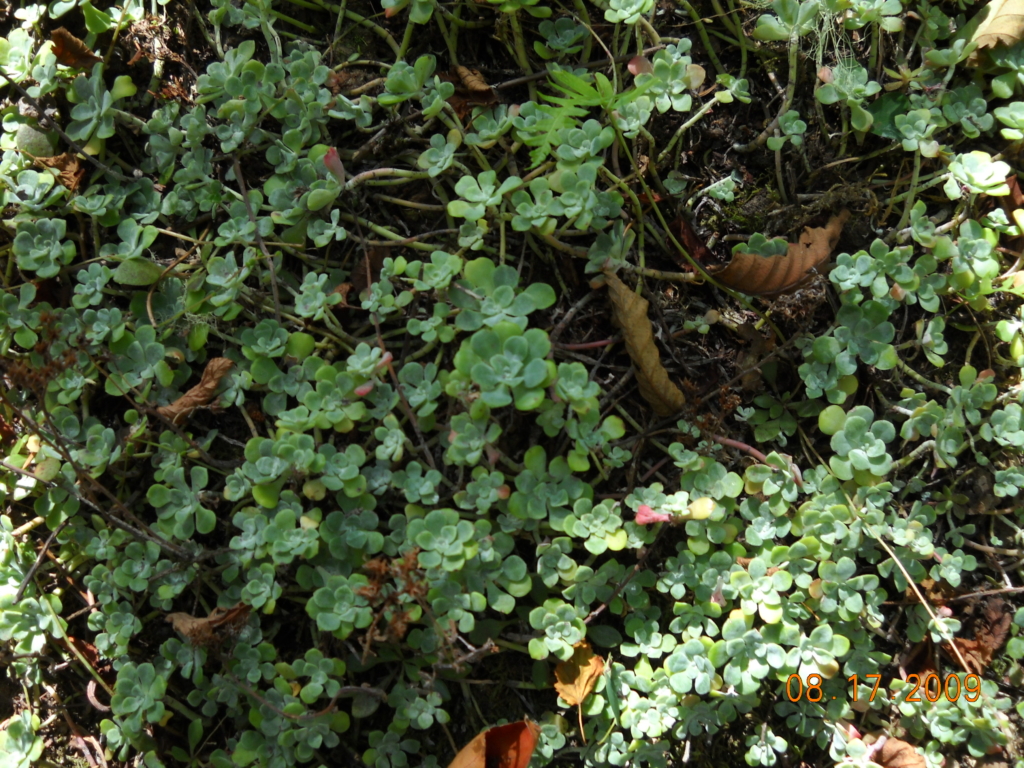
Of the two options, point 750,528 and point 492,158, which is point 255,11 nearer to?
point 492,158

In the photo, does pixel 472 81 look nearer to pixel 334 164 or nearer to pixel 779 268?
pixel 334 164

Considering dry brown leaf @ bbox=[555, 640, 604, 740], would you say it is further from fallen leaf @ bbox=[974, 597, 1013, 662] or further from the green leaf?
the green leaf

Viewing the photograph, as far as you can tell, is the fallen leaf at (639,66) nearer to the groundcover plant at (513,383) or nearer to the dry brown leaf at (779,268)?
the groundcover plant at (513,383)

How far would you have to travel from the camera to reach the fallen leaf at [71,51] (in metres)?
2.14

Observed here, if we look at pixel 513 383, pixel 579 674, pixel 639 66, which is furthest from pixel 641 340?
pixel 579 674

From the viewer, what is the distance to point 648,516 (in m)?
1.91

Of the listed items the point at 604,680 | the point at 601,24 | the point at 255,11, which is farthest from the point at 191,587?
the point at 601,24

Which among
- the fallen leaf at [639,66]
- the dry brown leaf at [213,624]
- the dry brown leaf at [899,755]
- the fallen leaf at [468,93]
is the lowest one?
the dry brown leaf at [899,755]

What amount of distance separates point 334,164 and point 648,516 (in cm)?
124

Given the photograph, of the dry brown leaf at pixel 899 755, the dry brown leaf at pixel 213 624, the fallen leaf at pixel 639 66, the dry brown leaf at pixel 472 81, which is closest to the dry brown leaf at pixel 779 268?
the fallen leaf at pixel 639 66

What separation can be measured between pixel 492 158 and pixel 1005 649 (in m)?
1.99

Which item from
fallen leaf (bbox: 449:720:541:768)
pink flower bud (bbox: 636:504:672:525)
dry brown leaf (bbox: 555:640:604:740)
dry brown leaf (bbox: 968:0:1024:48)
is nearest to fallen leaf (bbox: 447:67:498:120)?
pink flower bud (bbox: 636:504:672:525)

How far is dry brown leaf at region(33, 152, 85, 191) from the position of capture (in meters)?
2.18

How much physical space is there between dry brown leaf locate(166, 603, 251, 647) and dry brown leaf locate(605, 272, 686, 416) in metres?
1.19
